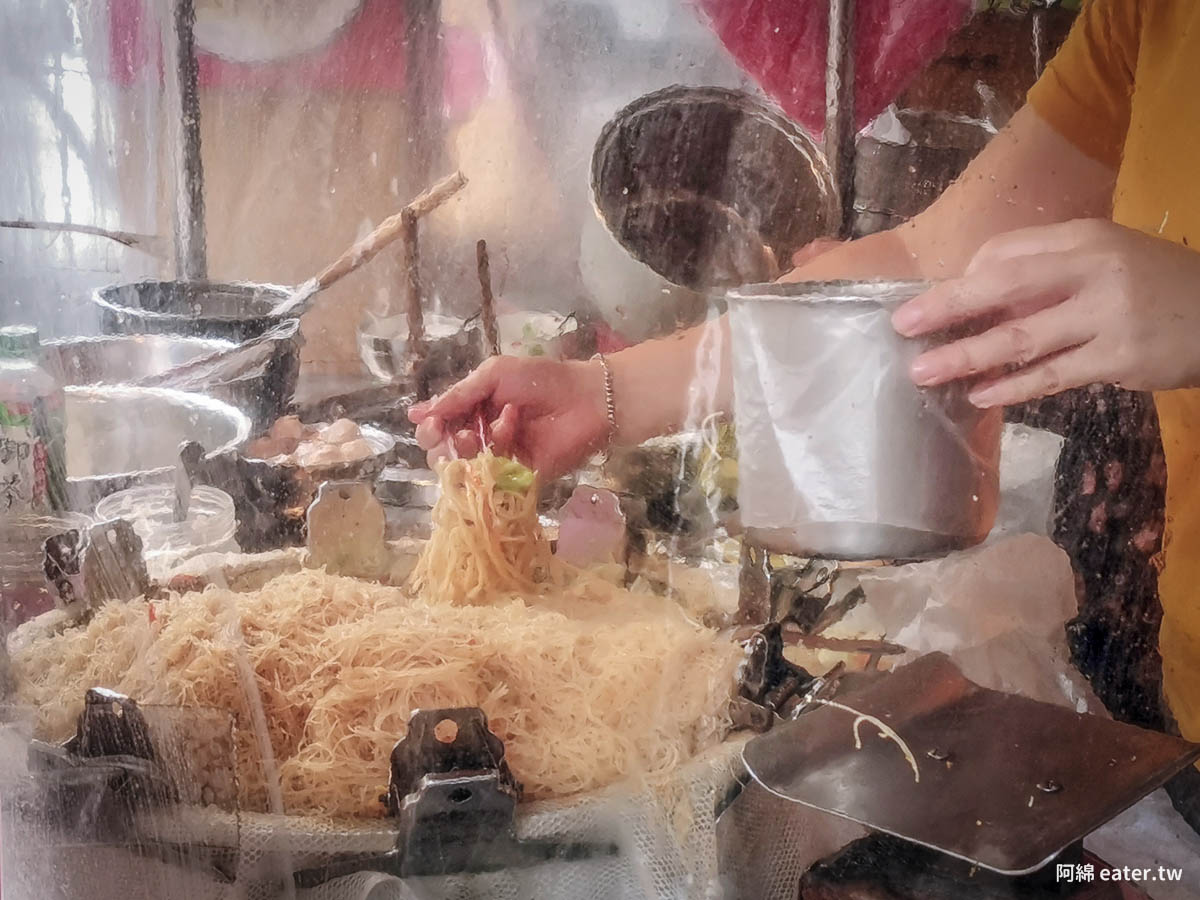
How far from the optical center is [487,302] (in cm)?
96

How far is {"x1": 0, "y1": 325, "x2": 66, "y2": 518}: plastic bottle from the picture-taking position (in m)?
1.09

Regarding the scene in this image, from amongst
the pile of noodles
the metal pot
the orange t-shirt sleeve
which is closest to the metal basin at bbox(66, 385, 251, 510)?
the metal pot

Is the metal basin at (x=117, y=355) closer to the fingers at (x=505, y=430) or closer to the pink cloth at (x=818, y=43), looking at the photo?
the fingers at (x=505, y=430)

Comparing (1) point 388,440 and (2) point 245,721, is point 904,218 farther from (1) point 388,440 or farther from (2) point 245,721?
(2) point 245,721

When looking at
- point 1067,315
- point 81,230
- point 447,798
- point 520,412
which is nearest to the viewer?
point 1067,315

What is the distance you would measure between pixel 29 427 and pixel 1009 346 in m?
1.02

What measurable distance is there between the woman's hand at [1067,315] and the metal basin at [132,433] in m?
0.70

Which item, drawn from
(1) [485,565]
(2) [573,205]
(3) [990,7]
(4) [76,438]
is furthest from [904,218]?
(4) [76,438]

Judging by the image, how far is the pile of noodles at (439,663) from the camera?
3.11 ft

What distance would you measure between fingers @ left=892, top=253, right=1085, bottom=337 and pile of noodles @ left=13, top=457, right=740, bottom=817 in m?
0.38

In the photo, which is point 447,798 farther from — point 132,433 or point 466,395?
point 132,433

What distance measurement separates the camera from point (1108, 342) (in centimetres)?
77

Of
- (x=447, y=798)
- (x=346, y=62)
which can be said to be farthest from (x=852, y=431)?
(x=346, y=62)

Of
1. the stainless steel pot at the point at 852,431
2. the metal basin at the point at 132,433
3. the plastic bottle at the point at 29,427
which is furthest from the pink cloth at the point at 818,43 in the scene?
the plastic bottle at the point at 29,427
